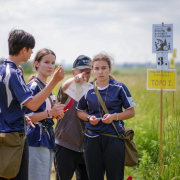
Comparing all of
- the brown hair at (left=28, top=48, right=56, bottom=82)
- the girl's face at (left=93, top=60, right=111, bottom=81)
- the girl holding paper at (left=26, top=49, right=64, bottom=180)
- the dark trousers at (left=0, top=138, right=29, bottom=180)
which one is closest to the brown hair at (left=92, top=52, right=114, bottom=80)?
the girl's face at (left=93, top=60, right=111, bottom=81)

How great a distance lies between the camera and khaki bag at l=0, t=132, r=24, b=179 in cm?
210

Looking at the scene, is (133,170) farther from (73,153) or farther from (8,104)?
(8,104)

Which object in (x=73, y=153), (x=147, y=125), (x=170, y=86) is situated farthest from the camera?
(x=147, y=125)

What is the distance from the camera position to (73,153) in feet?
10.4

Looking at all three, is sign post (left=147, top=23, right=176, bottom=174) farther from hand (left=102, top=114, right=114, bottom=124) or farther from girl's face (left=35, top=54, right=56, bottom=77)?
girl's face (left=35, top=54, right=56, bottom=77)

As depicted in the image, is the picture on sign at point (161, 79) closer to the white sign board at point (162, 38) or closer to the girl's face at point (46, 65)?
the white sign board at point (162, 38)

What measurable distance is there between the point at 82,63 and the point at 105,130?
34.2 inches

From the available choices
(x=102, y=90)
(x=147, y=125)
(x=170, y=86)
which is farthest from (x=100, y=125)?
(x=147, y=125)

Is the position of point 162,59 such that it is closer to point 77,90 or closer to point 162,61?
point 162,61

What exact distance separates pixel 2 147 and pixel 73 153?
47.0 inches

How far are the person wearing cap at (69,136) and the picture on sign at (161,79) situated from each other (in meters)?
1.23

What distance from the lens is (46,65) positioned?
9.38ft

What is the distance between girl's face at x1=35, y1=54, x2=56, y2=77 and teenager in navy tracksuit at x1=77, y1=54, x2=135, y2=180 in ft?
1.73

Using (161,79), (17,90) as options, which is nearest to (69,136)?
(17,90)
